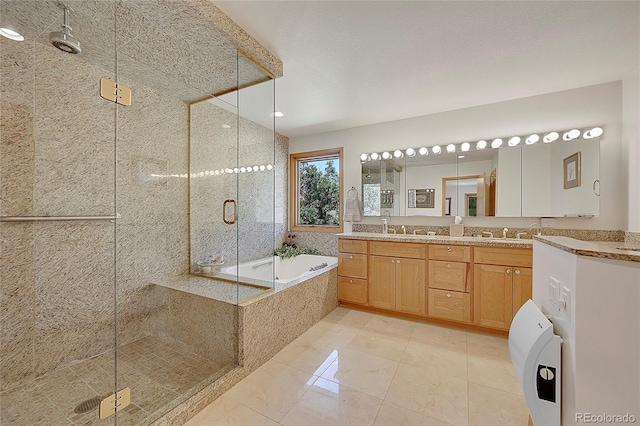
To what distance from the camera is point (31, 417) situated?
1.44 m

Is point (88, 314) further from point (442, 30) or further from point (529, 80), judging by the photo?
point (529, 80)

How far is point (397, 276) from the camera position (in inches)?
114

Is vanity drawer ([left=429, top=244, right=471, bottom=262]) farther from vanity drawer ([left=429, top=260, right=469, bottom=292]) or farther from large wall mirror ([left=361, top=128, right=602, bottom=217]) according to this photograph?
large wall mirror ([left=361, top=128, right=602, bottom=217])

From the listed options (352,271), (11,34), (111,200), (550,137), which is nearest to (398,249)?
(352,271)

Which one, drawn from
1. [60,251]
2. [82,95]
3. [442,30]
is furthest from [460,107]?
[60,251]

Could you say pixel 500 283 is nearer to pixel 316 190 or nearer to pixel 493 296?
pixel 493 296

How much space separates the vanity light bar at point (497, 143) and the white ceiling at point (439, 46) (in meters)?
0.44

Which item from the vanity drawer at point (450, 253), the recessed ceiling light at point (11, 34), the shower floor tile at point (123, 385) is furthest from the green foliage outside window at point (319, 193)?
the recessed ceiling light at point (11, 34)

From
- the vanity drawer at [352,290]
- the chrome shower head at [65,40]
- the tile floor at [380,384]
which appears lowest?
the tile floor at [380,384]

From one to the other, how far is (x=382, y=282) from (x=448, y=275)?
0.71m

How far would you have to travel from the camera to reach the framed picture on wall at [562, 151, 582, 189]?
2537mm

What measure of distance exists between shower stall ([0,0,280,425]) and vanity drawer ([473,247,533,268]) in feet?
7.70

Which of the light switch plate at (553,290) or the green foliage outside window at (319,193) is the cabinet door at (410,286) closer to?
the green foliage outside window at (319,193)

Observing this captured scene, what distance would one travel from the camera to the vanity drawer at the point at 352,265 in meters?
3.09
